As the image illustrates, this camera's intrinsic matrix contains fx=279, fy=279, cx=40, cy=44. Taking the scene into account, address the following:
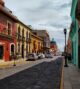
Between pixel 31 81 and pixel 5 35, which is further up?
pixel 5 35

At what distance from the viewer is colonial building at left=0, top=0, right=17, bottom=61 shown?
3884 cm

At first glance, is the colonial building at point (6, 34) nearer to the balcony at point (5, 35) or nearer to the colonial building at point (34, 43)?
the balcony at point (5, 35)

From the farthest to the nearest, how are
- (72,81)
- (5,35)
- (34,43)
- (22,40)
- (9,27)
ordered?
1. (34,43)
2. (22,40)
3. (9,27)
4. (5,35)
5. (72,81)

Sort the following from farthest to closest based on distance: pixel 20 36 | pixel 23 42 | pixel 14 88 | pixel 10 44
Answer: pixel 23 42, pixel 20 36, pixel 10 44, pixel 14 88

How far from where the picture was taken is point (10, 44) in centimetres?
4328

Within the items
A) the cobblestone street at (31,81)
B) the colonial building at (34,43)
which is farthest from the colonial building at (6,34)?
the colonial building at (34,43)

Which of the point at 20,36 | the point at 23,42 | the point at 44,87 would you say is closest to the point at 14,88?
the point at 44,87

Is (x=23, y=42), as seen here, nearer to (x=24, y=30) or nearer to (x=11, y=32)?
(x=24, y=30)

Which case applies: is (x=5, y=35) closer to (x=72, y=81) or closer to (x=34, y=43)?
(x=72, y=81)

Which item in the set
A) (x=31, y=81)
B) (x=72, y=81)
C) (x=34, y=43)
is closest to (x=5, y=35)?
(x=31, y=81)

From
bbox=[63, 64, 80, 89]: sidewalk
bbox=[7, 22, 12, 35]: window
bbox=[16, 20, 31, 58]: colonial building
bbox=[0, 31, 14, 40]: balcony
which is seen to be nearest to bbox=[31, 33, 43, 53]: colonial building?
bbox=[16, 20, 31, 58]: colonial building

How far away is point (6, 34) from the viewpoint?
40.6 metres

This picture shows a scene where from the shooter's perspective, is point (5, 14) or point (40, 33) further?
point (40, 33)

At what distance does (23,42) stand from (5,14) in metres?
16.2
